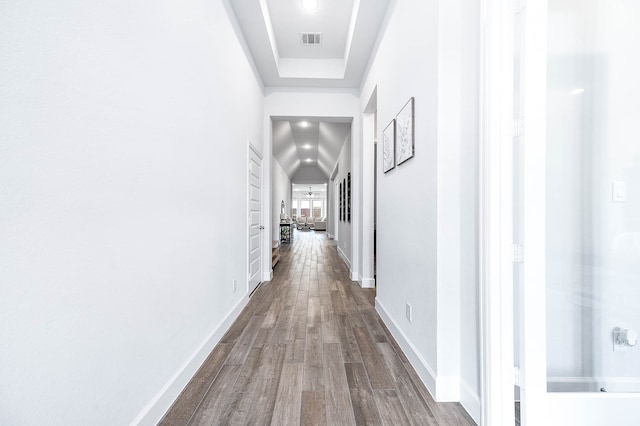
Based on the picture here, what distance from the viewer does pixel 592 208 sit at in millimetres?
1337

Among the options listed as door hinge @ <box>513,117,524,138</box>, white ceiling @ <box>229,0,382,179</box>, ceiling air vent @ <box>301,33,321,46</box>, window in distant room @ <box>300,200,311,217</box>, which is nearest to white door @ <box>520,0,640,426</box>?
door hinge @ <box>513,117,524,138</box>

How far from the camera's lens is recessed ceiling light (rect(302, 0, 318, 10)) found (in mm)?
2857

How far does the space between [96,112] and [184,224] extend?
0.81m

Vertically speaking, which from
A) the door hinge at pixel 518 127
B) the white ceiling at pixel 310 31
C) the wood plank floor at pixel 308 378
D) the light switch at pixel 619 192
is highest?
the white ceiling at pixel 310 31

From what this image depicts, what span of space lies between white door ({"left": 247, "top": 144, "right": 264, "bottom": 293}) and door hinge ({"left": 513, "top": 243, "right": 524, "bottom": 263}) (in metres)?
2.69

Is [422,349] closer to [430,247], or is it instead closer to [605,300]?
[430,247]

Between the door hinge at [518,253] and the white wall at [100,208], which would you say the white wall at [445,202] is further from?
the white wall at [100,208]

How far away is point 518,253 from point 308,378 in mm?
1359

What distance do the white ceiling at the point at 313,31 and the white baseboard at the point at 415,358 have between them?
290 centimetres

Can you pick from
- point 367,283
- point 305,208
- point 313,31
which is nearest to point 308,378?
point 367,283

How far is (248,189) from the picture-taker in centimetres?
326

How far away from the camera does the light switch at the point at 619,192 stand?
128 cm

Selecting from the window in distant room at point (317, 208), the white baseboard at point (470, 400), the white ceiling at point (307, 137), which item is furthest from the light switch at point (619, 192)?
the window in distant room at point (317, 208)

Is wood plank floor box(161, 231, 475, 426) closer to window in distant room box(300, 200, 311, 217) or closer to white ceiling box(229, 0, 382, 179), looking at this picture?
white ceiling box(229, 0, 382, 179)
